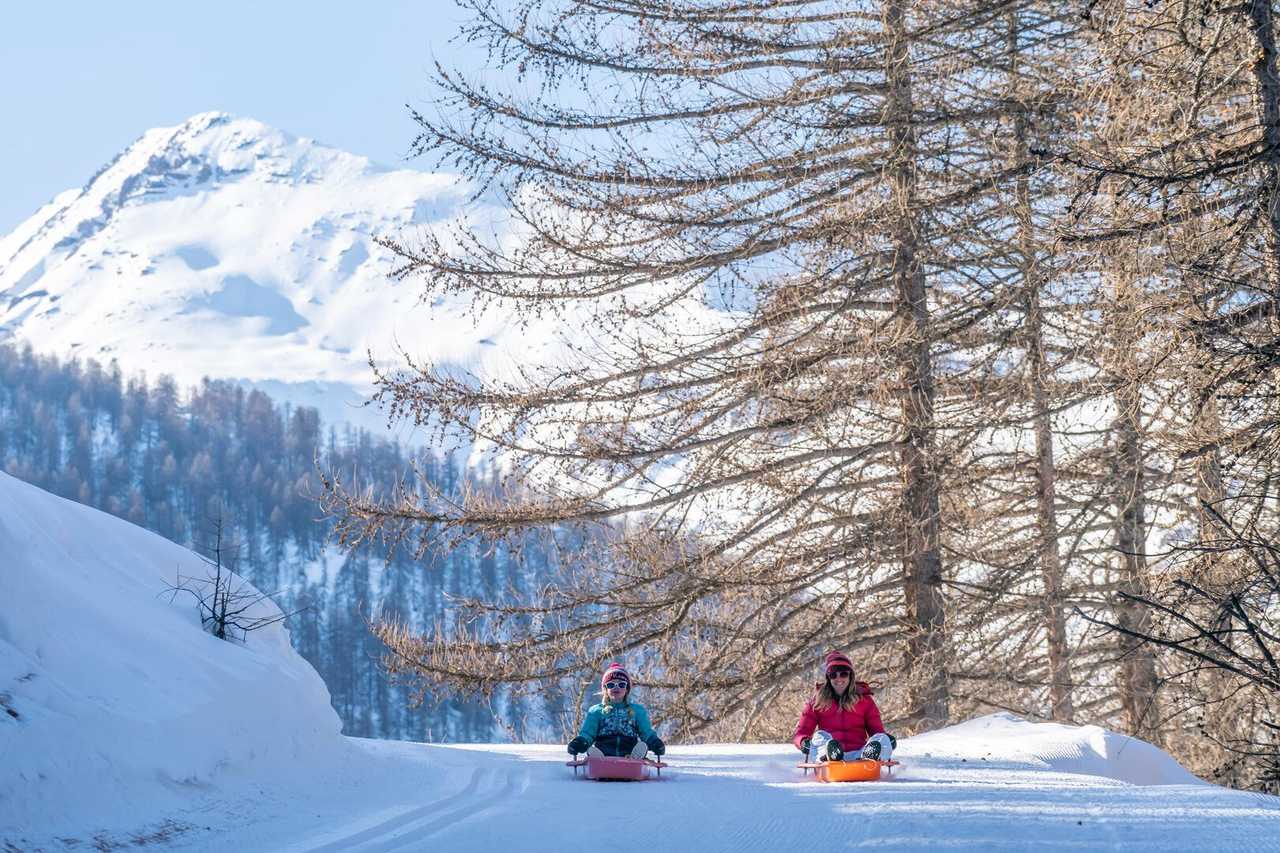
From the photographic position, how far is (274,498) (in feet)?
428

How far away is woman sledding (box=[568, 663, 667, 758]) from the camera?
26.2 feet

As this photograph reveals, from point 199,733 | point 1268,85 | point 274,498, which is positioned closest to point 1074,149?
point 1268,85

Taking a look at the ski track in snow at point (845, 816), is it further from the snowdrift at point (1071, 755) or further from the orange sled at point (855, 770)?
the snowdrift at point (1071, 755)

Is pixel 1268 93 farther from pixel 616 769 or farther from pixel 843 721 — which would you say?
pixel 616 769

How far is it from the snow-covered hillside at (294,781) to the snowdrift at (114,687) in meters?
0.01

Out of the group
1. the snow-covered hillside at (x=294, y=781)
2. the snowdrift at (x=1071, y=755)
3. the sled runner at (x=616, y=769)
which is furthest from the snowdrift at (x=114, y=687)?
the snowdrift at (x=1071, y=755)

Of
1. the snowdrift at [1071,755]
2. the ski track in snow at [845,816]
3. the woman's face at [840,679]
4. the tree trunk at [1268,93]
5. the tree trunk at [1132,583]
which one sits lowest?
the ski track in snow at [845,816]

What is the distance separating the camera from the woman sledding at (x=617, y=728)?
7984 millimetres

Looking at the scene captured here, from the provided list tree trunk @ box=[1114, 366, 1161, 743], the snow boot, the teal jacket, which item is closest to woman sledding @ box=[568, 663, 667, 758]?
the teal jacket

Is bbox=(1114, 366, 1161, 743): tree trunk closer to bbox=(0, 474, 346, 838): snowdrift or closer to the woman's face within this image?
the woman's face

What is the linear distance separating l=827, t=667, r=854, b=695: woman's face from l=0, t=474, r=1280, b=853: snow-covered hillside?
0.90 meters

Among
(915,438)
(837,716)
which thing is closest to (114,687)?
(837,716)

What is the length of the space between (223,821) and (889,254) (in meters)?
8.97

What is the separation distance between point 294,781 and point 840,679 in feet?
13.5
